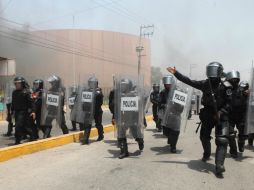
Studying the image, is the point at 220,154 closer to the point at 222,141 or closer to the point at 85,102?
the point at 222,141

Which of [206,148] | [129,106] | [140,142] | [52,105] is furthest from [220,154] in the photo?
[52,105]

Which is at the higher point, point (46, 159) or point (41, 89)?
point (41, 89)

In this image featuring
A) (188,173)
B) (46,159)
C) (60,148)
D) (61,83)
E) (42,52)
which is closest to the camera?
(188,173)

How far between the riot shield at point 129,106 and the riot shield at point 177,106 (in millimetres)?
704

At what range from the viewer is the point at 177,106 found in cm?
860

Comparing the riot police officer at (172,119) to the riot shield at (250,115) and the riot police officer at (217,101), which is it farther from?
the riot police officer at (217,101)

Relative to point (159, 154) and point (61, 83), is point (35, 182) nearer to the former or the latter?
point (159, 154)

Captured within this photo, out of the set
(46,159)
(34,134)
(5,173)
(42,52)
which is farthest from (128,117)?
(42,52)

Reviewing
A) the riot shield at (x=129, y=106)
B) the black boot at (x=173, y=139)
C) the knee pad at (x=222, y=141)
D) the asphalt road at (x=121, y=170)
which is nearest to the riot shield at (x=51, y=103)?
the asphalt road at (x=121, y=170)

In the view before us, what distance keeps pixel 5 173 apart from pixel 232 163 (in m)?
3.81

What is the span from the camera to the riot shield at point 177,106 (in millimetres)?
8531

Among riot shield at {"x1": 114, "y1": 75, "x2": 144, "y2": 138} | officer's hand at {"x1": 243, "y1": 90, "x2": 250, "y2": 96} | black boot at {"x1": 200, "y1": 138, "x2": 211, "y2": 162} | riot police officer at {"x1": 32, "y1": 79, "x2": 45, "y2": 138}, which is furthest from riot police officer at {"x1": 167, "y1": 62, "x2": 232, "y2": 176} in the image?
riot police officer at {"x1": 32, "y1": 79, "x2": 45, "y2": 138}

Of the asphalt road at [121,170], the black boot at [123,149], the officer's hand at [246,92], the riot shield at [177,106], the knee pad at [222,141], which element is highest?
the officer's hand at [246,92]

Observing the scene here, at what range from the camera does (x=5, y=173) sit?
6.66 m
